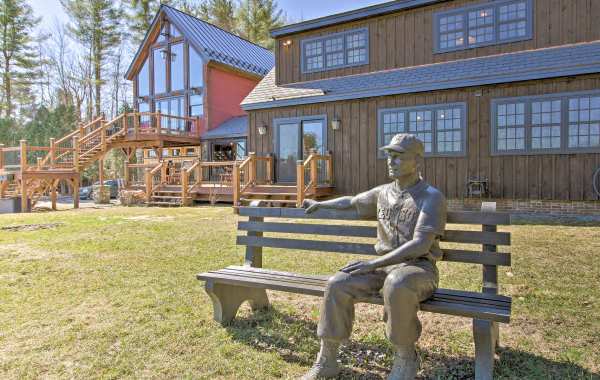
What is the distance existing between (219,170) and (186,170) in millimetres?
5071

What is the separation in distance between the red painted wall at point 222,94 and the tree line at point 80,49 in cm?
1128

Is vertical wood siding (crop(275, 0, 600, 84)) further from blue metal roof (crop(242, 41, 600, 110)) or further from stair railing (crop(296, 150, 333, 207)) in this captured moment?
stair railing (crop(296, 150, 333, 207))

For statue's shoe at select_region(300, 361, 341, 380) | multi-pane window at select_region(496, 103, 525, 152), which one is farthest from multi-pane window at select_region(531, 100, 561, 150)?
statue's shoe at select_region(300, 361, 341, 380)

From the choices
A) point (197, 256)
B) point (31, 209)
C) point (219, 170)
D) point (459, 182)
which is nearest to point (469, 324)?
point (197, 256)

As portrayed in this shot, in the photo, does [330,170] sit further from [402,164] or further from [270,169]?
[402,164]

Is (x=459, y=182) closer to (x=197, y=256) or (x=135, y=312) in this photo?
(x=197, y=256)

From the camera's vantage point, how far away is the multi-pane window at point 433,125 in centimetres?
1133

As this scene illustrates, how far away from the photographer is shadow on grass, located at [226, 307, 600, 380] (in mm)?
2705

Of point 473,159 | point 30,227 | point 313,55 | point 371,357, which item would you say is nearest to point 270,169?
point 313,55

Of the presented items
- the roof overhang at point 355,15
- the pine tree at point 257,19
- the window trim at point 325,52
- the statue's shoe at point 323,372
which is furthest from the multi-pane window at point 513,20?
the pine tree at point 257,19

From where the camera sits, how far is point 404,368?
→ 2.48 meters

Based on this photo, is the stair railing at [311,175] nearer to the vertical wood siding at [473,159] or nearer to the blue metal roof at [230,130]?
the vertical wood siding at [473,159]

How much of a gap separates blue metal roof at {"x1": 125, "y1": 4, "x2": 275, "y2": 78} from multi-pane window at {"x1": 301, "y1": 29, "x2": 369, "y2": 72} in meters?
7.51

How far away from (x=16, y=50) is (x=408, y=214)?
40554 mm
